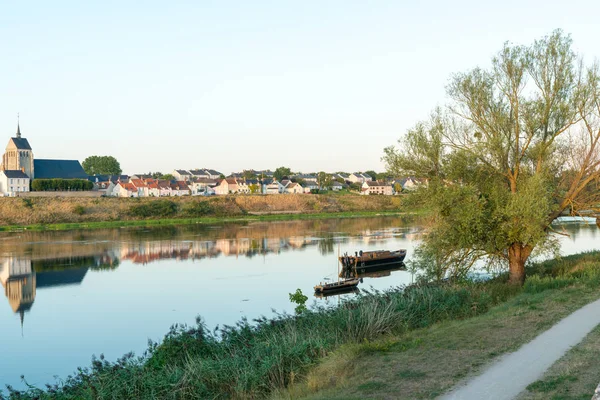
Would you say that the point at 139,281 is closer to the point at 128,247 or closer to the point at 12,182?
the point at 128,247

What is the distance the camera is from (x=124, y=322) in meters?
23.5

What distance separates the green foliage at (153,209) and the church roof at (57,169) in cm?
3011

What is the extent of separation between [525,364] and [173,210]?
77164 mm

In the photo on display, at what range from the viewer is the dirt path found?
8086mm

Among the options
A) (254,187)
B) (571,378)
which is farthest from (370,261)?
(254,187)

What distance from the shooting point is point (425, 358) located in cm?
1044

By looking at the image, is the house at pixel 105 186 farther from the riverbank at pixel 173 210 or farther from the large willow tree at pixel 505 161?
the large willow tree at pixel 505 161

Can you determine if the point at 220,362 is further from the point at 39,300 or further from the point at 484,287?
the point at 39,300

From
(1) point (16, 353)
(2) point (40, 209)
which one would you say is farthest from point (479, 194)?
(2) point (40, 209)

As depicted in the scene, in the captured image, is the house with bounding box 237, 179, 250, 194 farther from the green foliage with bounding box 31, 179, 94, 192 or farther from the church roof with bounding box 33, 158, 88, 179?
the green foliage with bounding box 31, 179, 94, 192

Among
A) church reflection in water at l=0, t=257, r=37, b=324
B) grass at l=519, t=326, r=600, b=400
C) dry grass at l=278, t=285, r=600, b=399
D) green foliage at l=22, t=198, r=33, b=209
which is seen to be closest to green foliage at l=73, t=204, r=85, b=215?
green foliage at l=22, t=198, r=33, b=209

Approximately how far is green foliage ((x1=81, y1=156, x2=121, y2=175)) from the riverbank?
6437 centimetres

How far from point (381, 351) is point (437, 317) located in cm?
469

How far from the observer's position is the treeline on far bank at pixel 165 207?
Answer: 247 feet
